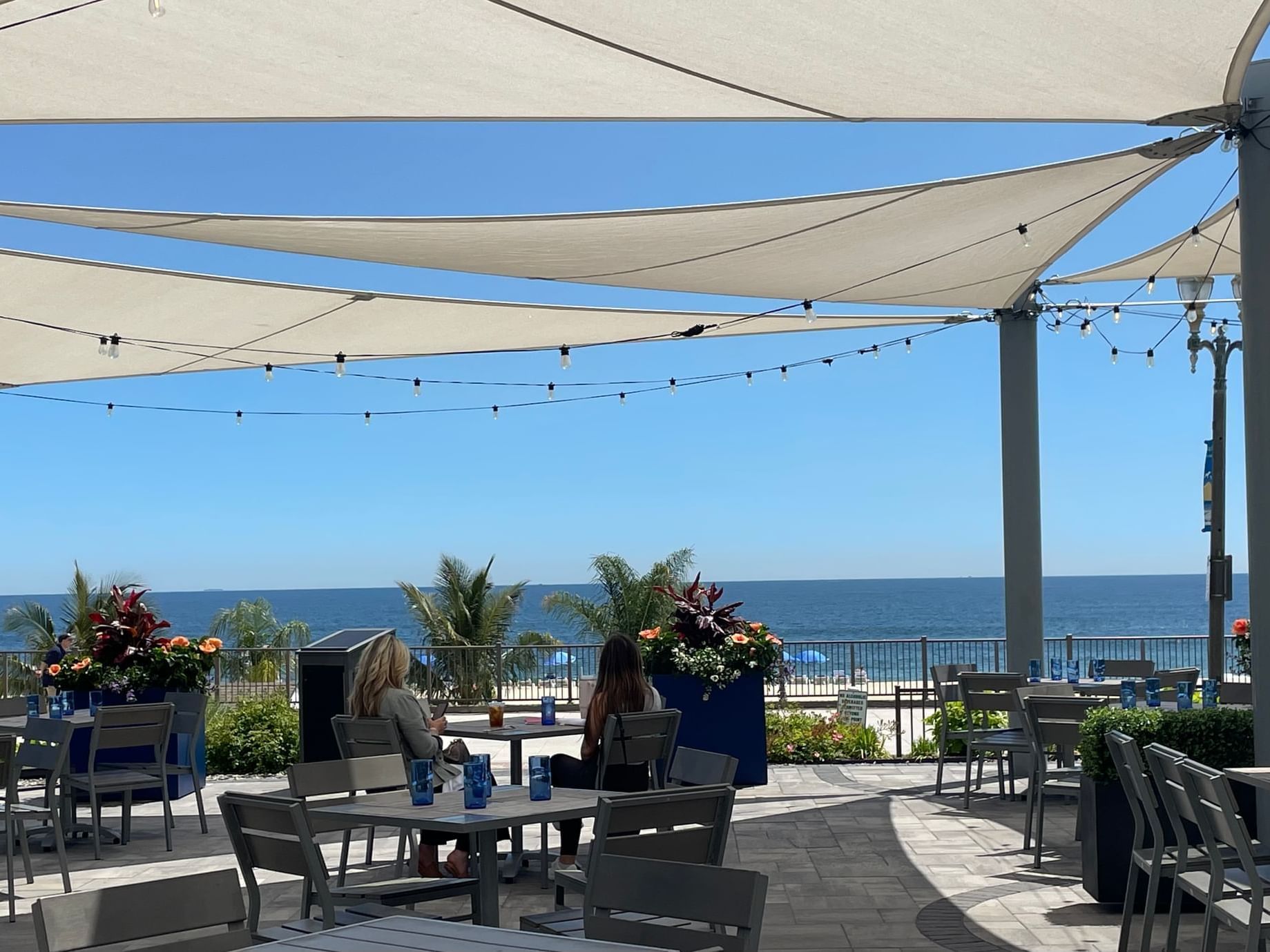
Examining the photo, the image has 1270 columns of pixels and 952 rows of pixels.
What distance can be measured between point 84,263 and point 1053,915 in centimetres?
601

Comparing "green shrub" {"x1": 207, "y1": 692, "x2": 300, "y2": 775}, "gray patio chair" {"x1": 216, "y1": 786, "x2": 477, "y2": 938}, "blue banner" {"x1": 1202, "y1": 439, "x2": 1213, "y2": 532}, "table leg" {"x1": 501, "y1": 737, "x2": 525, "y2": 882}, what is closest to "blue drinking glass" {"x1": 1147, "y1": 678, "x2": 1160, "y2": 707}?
"table leg" {"x1": 501, "y1": 737, "x2": 525, "y2": 882}

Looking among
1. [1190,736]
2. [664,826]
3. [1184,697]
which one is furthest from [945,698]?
[664,826]

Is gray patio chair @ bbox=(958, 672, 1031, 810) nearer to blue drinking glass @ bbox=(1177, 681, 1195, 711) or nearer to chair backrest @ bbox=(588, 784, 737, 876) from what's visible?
blue drinking glass @ bbox=(1177, 681, 1195, 711)

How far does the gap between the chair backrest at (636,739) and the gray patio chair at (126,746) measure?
281 cm

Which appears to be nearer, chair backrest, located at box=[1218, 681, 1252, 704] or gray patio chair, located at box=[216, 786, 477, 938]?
gray patio chair, located at box=[216, 786, 477, 938]

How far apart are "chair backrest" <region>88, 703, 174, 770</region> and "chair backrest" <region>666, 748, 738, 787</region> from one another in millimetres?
3538

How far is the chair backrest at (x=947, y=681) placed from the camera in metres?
8.91

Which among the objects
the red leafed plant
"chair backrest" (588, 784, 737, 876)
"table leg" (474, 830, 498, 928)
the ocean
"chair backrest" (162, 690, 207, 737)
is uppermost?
the red leafed plant

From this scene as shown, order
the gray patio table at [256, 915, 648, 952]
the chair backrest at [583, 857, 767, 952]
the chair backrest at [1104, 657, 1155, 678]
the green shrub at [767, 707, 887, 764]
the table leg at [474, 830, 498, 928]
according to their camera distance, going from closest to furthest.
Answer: the gray patio table at [256, 915, 648, 952], the chair backrest at [583, 857, 767, 952], the table leg at [474, 830, 498, 928], the chair backrest at [1104, 657, 1155, 678], the green shrub at [767, 707, 887, 764]

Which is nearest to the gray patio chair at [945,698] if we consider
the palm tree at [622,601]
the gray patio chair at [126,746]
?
the gray patio chair at [126,746]

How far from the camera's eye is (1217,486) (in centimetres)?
1193

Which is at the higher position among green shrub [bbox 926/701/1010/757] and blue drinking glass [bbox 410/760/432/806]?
blue drinking glass [bbox 410/760/432/806]

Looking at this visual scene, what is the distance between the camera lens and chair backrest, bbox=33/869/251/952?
9.18 ft

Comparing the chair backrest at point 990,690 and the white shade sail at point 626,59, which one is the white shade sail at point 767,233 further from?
the chair backrest at point 990,690
